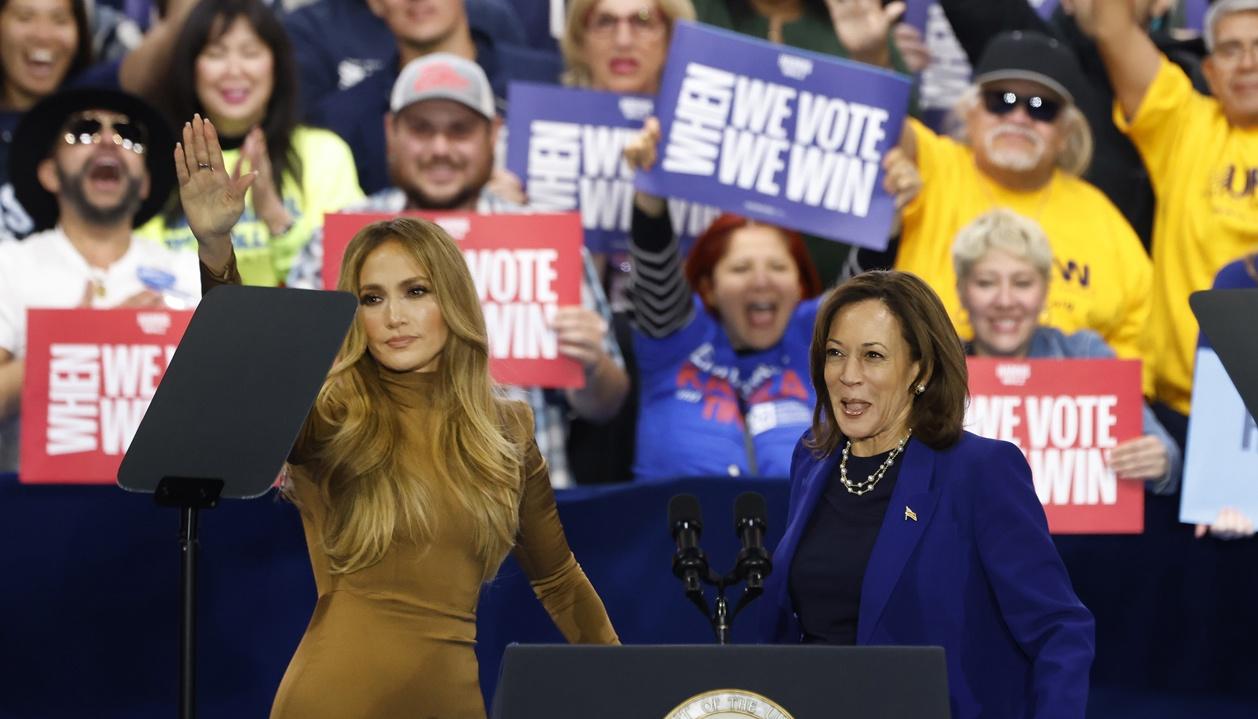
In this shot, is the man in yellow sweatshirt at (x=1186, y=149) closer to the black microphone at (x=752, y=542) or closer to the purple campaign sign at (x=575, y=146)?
the purple campaign sign at (x=575, y=146)

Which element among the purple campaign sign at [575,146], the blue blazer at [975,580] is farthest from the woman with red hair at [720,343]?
the blue blazer at [975,580]

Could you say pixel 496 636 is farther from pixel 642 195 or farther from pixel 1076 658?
pixel 1076 658

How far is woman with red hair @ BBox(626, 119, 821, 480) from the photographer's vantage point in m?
5.14

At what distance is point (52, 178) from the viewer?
17.6 feet

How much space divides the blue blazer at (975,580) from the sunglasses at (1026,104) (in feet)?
10.2

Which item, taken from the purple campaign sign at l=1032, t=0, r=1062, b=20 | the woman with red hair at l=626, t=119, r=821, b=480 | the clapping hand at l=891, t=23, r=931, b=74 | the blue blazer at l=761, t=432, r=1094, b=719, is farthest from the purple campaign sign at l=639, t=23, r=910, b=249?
the blue blazer at l=761, t=432, r=1094, b=719

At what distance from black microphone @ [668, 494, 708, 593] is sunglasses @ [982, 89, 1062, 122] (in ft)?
11.2

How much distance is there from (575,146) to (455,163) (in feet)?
1.28

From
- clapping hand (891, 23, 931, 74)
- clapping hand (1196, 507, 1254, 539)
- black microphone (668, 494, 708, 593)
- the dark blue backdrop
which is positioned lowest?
the dark blue backdrop

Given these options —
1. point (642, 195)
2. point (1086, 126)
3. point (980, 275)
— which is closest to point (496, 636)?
point (642, 195)

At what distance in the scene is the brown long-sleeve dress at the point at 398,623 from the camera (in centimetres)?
276

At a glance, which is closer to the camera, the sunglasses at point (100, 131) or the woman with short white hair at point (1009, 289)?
the woman with short white hair at point (1009, 289)

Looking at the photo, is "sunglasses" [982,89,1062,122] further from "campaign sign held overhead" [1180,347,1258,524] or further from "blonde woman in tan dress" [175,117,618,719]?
"blonde woman in tan dress" [175,117,618,719]

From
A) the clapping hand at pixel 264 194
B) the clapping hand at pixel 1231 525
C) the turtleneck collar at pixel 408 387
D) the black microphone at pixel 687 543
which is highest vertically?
the clapping hand at pixel 264 194
